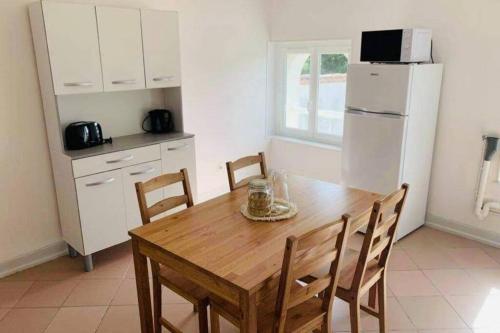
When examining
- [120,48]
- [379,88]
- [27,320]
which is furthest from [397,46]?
[27,320]

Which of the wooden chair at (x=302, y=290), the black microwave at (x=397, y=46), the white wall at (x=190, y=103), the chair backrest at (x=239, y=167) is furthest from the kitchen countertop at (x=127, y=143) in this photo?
the black microwave at (x=397, y=46)

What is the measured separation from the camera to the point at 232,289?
1.52 meters

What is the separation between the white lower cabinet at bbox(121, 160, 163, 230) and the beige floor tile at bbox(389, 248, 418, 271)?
201 centimetres

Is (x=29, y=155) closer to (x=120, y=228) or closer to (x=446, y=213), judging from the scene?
(x=120, y=228)

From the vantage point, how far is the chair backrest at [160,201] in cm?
208

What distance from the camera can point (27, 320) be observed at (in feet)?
8.13

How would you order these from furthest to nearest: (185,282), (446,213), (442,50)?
(446,213)
(442,50)
(185,282)

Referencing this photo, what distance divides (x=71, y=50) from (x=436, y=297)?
10.0ft

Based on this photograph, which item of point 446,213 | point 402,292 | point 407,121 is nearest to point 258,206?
point 402,292

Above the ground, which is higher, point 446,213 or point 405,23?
point 405,23

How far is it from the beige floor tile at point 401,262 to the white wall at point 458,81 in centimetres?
72

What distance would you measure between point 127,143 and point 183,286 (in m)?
1.59

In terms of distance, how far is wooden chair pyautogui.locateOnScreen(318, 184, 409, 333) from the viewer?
1.80m

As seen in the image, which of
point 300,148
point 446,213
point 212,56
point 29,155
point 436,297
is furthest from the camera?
point 300,148
